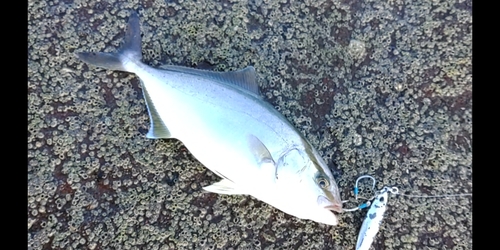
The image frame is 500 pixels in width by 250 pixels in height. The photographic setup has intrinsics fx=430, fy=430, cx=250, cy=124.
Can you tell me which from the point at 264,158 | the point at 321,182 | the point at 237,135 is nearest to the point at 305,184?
the point at 321,182

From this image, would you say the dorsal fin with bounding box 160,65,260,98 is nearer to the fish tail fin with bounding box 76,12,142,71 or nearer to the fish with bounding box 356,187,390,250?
the fish tail fin with bounding box 76,12,142,71

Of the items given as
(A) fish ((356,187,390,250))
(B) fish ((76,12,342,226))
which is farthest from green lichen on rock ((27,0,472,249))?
(B) fish ((76,12,342,226))

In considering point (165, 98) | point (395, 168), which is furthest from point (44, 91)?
point (395, 168)

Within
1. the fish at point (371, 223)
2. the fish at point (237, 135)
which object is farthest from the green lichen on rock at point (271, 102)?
the fish at point (237, 135)

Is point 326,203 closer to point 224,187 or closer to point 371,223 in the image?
point 371,223

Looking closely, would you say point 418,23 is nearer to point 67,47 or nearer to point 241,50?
point 241,50

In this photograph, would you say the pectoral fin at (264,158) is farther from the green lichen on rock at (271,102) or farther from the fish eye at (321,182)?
the green lichen on rock at (271,102)
